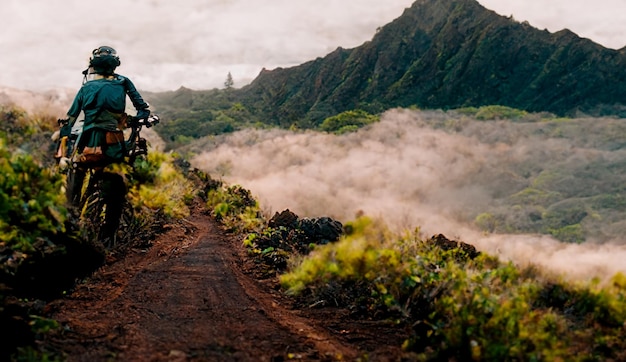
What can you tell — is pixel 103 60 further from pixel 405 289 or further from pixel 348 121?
pixel 348 121

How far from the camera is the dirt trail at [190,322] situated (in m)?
3.71

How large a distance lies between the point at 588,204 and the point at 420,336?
48.4m

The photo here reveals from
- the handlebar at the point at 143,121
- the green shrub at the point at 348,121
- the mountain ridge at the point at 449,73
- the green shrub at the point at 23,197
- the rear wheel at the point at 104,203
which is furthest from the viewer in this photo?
the mountain ridge at the point at 449,73

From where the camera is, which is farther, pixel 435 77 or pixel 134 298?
pixel 435 77

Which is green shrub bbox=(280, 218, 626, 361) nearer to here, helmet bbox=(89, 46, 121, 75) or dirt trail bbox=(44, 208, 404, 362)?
dirt trail bbox=(44, 208, 404, 362)

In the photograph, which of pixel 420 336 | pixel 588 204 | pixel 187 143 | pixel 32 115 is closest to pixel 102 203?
pixel 420 336

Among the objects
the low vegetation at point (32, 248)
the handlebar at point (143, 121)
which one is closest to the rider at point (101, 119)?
the handlebar at point (143, 121)

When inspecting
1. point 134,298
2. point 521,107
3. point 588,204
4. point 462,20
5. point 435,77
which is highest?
point 462,20

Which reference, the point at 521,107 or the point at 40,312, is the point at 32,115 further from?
the point at 521,107

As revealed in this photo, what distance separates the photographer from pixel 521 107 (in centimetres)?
9288

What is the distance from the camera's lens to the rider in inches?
260

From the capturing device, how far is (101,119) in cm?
665

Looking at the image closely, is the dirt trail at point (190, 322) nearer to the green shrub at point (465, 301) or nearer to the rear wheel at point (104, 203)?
the green shrub at point (465, 301)

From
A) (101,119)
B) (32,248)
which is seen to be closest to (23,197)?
(32,248)
